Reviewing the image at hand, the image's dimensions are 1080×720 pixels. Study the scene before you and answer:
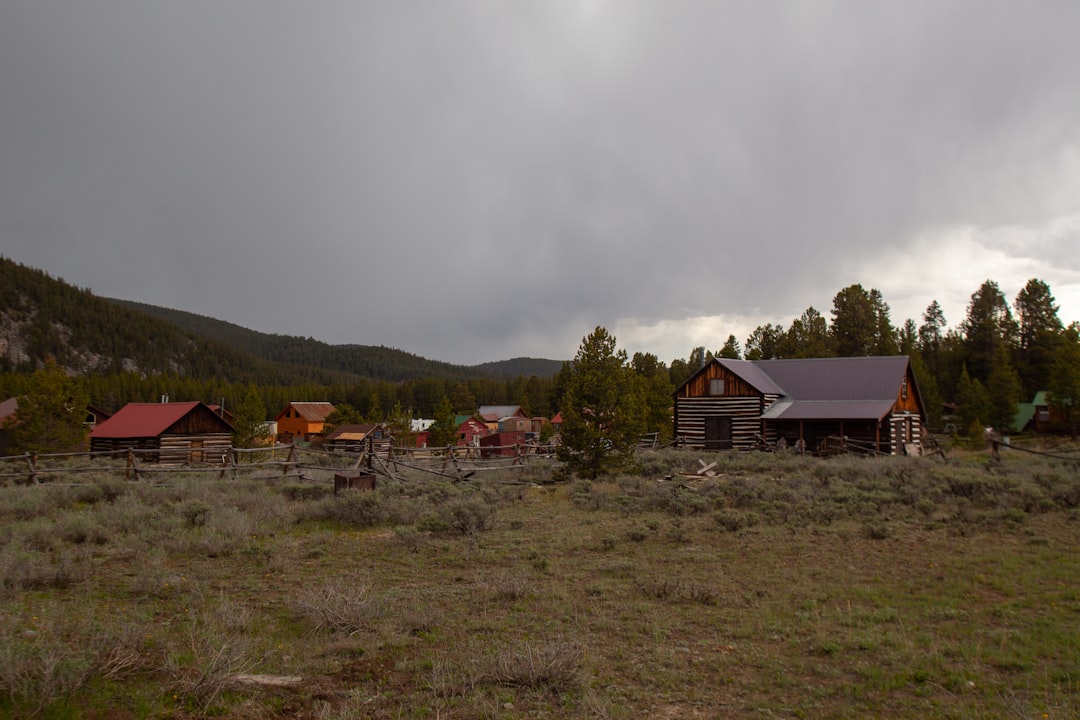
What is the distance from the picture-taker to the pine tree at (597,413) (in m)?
21.2

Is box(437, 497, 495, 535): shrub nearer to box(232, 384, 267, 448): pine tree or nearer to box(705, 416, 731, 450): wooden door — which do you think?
box(705, 416, 731, 450): wooden door

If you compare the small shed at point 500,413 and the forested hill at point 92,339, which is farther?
the forested hill at point 92,339

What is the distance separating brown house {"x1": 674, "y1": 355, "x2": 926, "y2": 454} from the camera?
3003 cm

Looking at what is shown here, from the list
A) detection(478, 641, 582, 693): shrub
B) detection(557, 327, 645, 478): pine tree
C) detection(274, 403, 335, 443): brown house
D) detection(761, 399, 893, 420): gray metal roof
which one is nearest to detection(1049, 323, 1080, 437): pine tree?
detection(761, 399, 893, 420): gray metal roof

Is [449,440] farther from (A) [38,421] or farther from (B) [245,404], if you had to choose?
(A) [38,421]

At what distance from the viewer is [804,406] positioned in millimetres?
31688

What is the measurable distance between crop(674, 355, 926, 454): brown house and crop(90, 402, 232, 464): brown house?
2815 centimetres

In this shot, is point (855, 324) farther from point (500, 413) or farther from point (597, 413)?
point (500, 413)

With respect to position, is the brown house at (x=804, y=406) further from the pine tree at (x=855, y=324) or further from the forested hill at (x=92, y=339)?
the forested hill at (x=92, y=339)

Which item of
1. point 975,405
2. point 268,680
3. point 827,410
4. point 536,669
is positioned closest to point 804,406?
point 827,410

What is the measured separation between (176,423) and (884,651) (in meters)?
39.4

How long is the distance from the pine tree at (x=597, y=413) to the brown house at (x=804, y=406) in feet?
41.0

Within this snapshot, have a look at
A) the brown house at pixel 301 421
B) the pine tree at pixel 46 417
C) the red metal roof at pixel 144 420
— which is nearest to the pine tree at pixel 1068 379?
the red metal roof at pixel 144 420

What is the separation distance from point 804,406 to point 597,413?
51.9 feet
